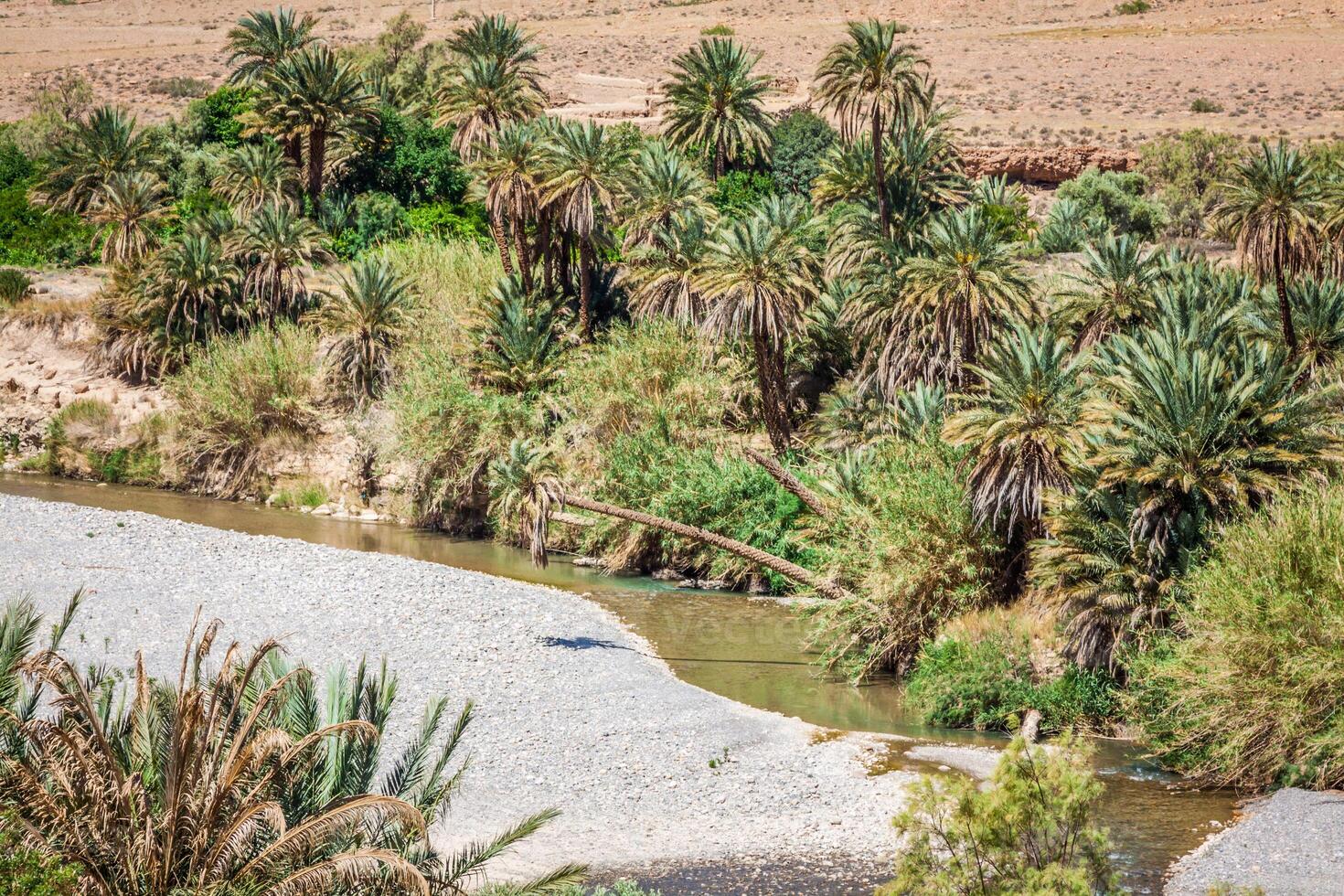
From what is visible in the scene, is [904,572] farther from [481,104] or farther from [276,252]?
[276,252]

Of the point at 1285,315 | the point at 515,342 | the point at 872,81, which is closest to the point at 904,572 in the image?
the point at 1285,315

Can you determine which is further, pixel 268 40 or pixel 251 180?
pixel 268 40

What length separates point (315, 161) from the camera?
50344mm

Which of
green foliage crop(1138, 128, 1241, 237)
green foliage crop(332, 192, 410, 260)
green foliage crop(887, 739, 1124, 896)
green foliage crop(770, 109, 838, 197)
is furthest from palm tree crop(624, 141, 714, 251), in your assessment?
green foliage crop(1138, 128, 1241, 237)

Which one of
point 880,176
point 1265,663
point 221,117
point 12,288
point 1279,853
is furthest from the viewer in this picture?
point 221,117

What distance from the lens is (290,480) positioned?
41750mm

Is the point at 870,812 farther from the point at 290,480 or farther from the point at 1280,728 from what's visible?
the point at 290,480

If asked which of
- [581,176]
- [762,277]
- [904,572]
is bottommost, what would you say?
[904,572]

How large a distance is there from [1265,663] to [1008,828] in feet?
29.7

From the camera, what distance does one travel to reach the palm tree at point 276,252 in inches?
1683

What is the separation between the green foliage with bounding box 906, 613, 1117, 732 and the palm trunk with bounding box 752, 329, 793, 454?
10992 mm

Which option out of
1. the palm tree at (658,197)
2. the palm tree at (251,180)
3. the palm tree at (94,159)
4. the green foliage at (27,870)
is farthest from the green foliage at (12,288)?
the green foliage at (27,870)

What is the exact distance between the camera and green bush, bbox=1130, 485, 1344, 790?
17734 millimetres

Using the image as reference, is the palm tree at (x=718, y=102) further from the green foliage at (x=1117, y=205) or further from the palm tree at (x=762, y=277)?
the green foliage at (x=1117, y=205)
